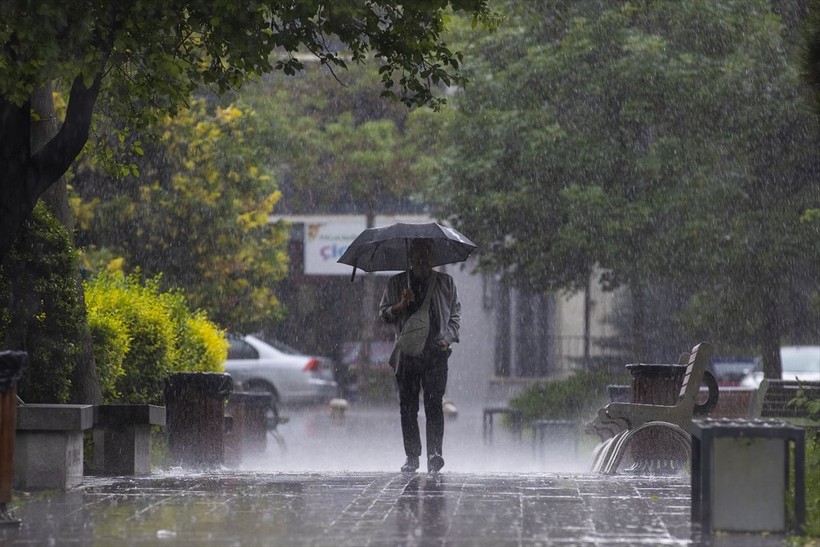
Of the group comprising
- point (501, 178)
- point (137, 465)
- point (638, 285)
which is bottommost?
point (137, 465)

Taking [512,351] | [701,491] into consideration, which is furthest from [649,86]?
[512,351]

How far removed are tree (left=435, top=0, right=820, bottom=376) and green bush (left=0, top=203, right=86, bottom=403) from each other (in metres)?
12.8

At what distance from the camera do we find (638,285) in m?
24.4

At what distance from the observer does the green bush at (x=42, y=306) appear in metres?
11.1

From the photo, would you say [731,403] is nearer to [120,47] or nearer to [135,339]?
[135,339]

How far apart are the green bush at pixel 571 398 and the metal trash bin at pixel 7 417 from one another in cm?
1653

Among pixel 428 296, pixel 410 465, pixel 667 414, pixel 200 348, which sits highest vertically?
pixel 428 296

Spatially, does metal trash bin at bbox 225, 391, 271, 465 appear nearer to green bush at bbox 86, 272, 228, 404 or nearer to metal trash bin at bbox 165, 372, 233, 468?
green bush at bbox 86, 272, 228, 404

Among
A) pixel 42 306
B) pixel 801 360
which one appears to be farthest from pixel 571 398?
pixel 42 306

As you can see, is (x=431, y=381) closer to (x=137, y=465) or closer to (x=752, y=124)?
(x=137, y=465)

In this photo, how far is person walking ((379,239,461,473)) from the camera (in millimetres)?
11750

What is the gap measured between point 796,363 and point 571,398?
7533mm

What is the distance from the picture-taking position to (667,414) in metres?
12.4

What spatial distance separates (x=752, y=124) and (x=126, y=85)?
42.2 feet
